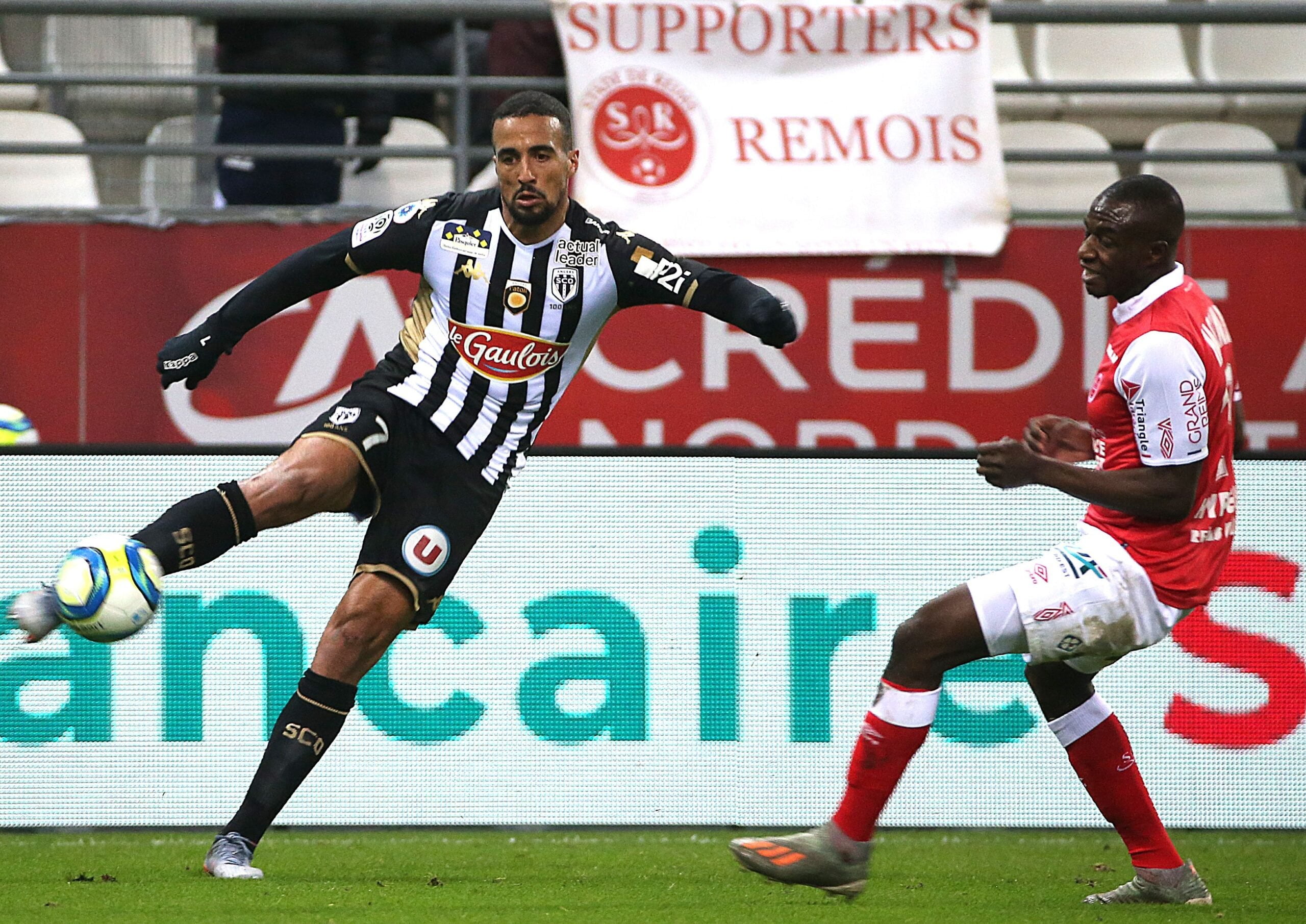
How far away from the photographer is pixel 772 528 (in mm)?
5914

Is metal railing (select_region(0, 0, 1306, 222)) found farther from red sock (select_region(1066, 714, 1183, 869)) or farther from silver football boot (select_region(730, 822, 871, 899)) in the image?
silver football boot (select_region(730, 822, 871, 899))

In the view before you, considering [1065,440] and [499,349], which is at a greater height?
[499,349]

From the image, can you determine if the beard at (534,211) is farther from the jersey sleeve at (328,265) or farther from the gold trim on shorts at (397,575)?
the gold trim on shorts at (397,575)

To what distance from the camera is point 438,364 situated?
16.1 feet

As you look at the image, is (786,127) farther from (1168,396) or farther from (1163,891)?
(1163,891)

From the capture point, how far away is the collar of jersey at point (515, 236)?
15.9 ft

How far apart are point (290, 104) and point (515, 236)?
11.7 ft

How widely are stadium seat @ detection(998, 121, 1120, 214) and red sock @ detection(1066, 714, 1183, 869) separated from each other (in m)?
4.29

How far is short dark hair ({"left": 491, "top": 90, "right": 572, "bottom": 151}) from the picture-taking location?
477 cm

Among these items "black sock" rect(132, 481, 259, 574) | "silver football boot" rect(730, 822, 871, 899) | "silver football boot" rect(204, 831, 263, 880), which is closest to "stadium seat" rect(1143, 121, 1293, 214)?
"silver football boot" rect(730, 822, 871, 899)

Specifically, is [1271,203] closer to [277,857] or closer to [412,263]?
[412,263]

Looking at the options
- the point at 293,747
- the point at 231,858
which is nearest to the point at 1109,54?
the point at 293,747

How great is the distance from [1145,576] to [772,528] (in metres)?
1.84

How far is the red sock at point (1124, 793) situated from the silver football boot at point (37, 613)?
2.66 meters
